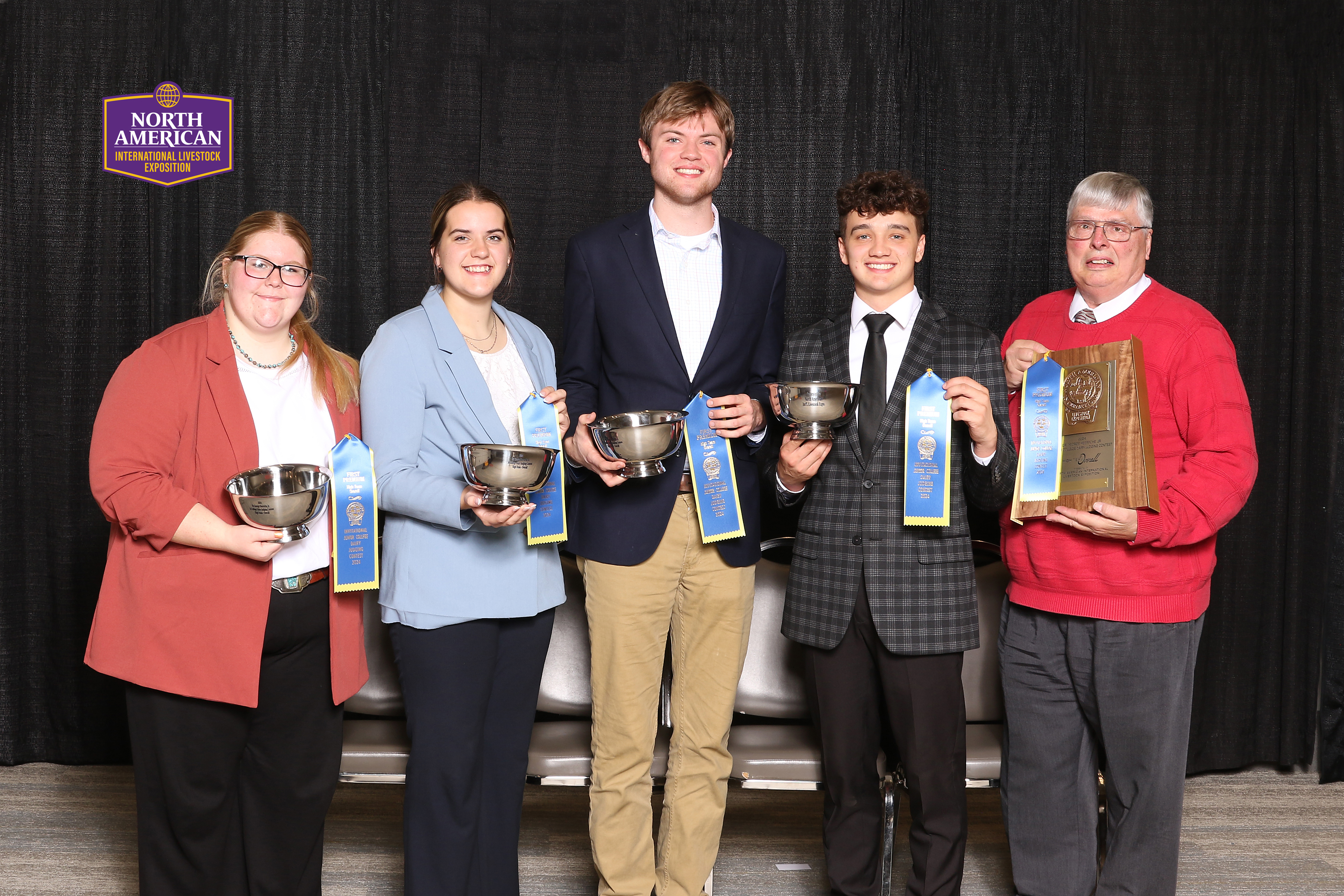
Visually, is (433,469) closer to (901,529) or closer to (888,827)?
(901,529)

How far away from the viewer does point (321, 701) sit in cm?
207

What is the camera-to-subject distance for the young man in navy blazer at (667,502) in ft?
7.49

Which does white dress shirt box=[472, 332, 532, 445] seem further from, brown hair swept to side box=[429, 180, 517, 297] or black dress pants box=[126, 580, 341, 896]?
black dress pants box=[126, 580, 341, 896]

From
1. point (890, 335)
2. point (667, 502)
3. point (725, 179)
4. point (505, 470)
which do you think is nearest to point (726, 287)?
point (890, 335)

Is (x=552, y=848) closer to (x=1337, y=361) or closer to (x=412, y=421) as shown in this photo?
(x=412, y=421)

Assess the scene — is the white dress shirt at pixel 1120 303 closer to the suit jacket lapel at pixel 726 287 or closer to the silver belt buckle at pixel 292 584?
the suit jacket lapel at pixel 726 287

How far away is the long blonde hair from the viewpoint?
2020 millimetres

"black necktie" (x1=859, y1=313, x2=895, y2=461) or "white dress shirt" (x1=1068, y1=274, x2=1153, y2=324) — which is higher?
"white dress shirt" (x1=1068, y1=274, x2=1153, y2=324)

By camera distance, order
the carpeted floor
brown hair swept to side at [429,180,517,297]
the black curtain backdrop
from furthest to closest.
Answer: the black curtain backdrop → the carpeted floor → brown hair swept to side at [429,180,517,297]

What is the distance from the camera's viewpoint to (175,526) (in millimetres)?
1857

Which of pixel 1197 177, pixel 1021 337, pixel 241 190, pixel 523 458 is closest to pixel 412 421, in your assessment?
pixel 523 458

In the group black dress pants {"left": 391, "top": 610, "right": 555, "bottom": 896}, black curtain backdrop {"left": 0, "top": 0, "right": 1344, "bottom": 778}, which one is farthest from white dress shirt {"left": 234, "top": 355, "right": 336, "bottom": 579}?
black curtain backdrop {"left": 0, "top": 0, "right": 1344, "bottom": 778}

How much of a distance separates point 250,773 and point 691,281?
1.44 metres

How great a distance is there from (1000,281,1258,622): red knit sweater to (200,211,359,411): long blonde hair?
1.54 m
